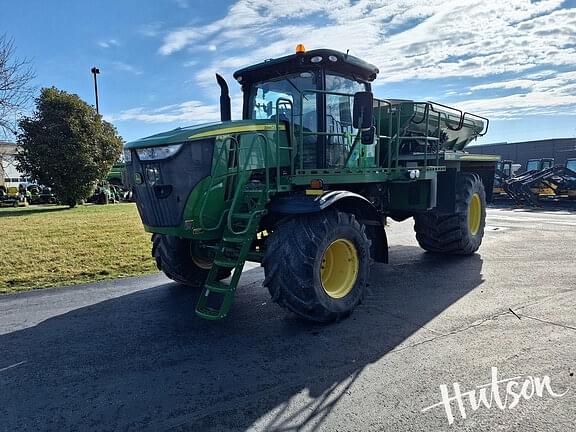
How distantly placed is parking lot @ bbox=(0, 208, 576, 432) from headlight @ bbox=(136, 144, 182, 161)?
1752 millimetres

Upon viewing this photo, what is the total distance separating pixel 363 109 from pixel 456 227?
3.74m

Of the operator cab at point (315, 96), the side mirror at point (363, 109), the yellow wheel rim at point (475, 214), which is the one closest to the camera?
the side mirror at point (363, 109)

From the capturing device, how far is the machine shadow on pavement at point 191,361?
Result: 2.93 metres

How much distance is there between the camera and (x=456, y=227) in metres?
7.57

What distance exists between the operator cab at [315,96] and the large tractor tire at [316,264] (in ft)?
3.40

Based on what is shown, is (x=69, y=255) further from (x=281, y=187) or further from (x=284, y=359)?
(x=284, y=359)

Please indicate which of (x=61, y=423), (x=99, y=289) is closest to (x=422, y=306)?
(x=61, y=423)

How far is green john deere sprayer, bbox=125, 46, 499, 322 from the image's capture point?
4402 mm

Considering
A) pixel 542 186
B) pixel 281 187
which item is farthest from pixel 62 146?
pixel 542 186

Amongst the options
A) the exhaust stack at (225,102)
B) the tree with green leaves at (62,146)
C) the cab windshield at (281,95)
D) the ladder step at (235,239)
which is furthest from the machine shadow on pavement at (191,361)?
the tree with green leaves at (62,146)

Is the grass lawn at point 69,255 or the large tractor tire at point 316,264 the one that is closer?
the large tractor tire at point 316,264

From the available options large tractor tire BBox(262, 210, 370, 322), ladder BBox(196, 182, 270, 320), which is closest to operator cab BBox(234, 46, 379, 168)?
ladder BBox(196, 182, 270, 320)

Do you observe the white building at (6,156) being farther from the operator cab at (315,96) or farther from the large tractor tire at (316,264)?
the large tractor tire at (316,264)

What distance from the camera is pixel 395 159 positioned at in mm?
6277
